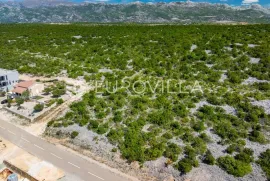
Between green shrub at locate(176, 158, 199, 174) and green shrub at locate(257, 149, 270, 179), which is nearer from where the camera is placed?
green shrub at locate(257, 149, 270, 179)

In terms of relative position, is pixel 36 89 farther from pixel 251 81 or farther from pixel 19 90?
pixel 251 81

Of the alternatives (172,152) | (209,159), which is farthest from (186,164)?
(209,159)

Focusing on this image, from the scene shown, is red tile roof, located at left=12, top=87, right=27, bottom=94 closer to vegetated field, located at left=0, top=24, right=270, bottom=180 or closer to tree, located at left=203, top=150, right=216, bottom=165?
vegetated field, located at left=0, top=24, right=270, bottom=180

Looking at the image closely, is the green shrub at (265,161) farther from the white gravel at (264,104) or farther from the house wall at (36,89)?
the house wall at (36,89)

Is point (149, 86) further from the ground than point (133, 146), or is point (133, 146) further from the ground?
point (149, 86)

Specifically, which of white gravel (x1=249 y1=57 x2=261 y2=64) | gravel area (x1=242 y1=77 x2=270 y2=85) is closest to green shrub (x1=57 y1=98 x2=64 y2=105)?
gravel area (x1=242 y1=77 x2=270 y2=85)

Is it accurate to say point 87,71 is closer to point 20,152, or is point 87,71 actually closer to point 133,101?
point 133,101
